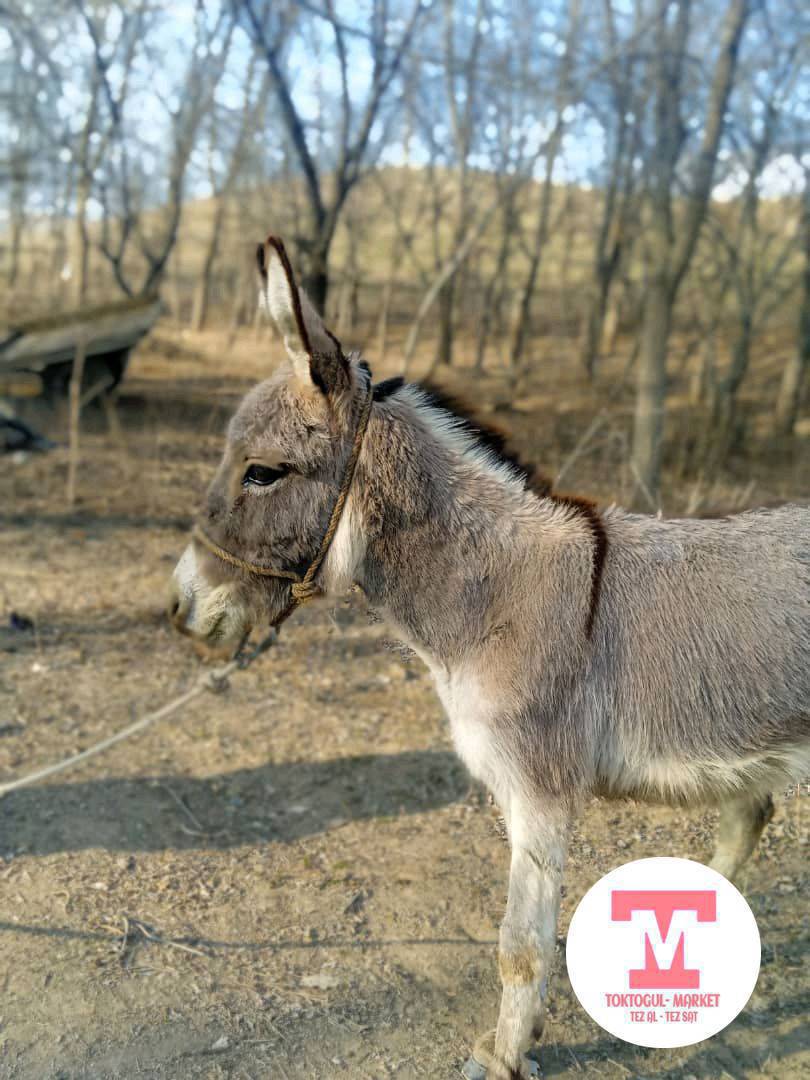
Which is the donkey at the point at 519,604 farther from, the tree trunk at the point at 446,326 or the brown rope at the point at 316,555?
the tree trunk at the point at 446,326

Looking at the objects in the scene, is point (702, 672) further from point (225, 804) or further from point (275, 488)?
point (225, 804)

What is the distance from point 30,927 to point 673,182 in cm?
848

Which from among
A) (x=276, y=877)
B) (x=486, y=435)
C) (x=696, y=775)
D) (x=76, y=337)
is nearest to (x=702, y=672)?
(x=696, y=775)

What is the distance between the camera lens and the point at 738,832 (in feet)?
10.9

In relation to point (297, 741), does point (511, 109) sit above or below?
above

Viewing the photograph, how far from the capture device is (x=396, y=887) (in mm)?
3654

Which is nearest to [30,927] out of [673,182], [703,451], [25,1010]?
[25,1010]

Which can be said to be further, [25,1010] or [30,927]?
[30,927]

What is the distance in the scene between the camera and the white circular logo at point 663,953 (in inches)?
99.1

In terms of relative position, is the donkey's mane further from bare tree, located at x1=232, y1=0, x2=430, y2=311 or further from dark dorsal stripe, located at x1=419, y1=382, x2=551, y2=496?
bare tree, located at x1=232, y1=0, x2=430, y2=311

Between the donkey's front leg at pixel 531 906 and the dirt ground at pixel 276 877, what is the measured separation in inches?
19.6

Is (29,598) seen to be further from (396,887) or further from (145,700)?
(396,887)

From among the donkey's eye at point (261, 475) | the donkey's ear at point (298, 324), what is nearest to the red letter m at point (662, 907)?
the donkey's eye at point (261, 475)

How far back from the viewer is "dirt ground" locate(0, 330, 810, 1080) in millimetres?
2844
